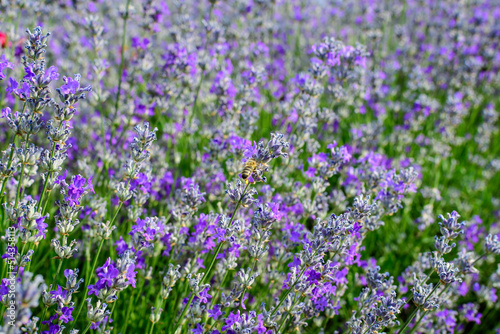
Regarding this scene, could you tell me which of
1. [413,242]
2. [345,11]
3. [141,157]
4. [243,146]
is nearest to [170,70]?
[243,146]

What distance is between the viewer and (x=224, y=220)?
5.98 feet

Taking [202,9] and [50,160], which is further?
[202,9]

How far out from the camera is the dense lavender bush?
175 cm

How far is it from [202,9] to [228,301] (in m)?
6.49

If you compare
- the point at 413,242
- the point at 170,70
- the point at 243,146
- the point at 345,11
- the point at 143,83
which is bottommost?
the point at 243,146

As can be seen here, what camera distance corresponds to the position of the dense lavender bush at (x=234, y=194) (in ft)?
5.75

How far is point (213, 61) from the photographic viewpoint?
11.3ft

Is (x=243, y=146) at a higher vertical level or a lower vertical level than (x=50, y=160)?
higher

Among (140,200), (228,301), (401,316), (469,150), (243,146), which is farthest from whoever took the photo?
(469,150)

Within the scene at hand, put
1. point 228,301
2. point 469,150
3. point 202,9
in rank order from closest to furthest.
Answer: point 228,301 → point 469,150 → point 202,9

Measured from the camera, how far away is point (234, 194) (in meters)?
1.77

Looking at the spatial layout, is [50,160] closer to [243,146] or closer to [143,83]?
[243,146]

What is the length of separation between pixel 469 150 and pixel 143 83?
448cm

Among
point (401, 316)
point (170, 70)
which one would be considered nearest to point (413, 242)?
point (401, 316)
